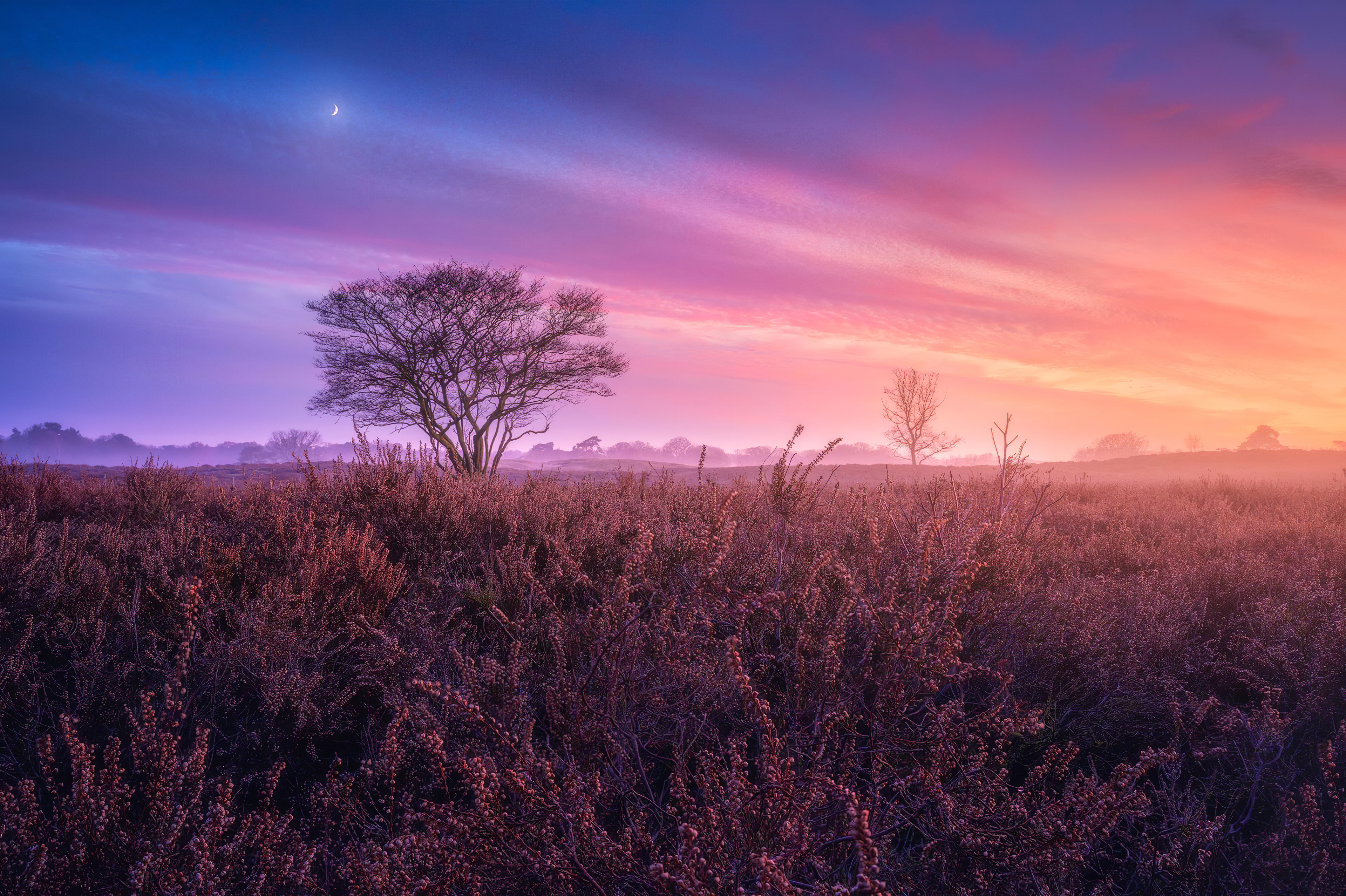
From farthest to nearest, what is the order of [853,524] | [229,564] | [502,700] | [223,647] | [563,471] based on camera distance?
[563,471]
[853,524]
[229,564]
[223,647]
[502,700]

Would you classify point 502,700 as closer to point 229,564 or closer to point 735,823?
point 735,823

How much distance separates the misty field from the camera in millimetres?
1705

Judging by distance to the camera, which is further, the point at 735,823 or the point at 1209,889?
the point at 1209,889

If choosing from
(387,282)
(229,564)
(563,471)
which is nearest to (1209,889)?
(229,564)

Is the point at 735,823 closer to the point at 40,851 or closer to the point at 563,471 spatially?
the point at 40,851

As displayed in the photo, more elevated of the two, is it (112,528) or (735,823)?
(112,528)

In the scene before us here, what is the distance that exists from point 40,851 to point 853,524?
16.4 feet

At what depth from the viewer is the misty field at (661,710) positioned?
1.71m

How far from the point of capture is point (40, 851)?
5.46 ft

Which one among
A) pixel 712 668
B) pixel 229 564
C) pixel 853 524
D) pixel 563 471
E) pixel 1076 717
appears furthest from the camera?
pixel 563 471

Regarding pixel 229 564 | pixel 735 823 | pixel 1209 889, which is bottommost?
pixel 1209 889

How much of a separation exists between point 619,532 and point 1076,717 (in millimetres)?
3363

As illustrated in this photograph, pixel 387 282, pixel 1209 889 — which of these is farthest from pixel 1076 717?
pixel 387 282

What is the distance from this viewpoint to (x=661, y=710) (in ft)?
8.36
